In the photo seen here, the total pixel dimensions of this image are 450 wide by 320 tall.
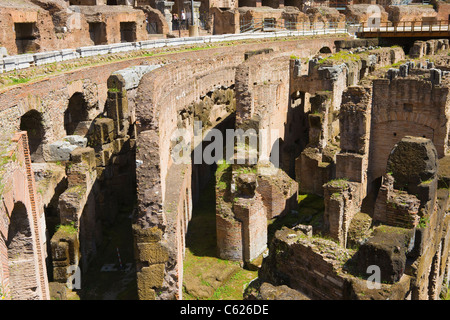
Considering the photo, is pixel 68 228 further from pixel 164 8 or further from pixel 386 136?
pixel 164 8

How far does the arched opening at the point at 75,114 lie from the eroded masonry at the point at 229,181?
43 millimetres

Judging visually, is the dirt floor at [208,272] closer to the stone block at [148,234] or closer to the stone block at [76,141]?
the stone block at [148,234]

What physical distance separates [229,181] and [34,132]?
4.81 meters

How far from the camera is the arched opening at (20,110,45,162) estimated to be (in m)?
10.9

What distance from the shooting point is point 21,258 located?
23.2 feet

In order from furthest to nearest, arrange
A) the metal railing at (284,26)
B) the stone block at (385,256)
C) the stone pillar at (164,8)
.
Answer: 1. the metal railing at (284,26)
2. the stone pillar at (164,8)
3. the stone block at (385,256)

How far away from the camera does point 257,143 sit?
10.7 metres

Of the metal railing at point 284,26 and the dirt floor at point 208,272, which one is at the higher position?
the metal railing at point 284,26

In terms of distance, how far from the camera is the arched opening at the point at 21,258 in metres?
6.89

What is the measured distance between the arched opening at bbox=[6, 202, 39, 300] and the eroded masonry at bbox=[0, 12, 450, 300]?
0.02m

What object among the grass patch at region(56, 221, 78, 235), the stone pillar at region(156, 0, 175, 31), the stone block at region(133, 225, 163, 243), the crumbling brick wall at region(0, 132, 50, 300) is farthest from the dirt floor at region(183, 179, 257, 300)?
the stone pillar at region(156, 0, 175, 31)

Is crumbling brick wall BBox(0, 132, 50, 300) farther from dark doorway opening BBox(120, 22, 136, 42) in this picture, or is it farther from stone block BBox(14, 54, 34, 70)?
dark doorway opening BBox(120, 22, 136, 42)

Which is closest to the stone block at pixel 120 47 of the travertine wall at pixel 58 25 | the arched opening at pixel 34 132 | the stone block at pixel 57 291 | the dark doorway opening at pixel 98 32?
the travertine wall at pixel 58 25

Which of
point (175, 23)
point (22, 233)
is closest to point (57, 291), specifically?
point (22, 233)
